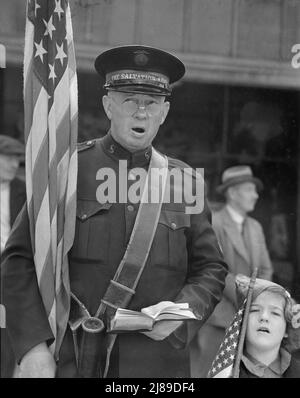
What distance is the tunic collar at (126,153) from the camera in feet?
11.7

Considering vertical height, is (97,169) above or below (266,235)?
above

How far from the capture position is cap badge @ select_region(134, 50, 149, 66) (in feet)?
11.6

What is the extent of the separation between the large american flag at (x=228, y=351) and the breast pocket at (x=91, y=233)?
0.63 m

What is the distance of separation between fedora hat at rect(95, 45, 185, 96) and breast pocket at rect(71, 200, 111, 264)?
536 millimetres

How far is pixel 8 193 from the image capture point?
13.1 ft

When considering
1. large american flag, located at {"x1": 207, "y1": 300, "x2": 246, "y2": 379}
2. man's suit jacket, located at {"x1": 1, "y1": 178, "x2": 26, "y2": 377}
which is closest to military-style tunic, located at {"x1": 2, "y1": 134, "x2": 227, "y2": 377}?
large american flag, located at {"x1": 207, "y1": 300, "x2": 246, "y2": 379}

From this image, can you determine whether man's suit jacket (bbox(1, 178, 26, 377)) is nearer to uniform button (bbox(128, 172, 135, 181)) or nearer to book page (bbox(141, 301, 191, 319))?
uniform button (bbox(128, 172, 135, 181))

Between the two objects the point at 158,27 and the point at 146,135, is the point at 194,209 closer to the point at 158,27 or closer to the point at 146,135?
the point at 146,135

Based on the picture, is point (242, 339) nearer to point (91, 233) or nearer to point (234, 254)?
point (234, 254)

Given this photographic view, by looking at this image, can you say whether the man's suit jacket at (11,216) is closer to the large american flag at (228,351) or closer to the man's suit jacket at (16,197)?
the man's suit jacket at (16,197)

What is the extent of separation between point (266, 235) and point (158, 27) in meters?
1.09

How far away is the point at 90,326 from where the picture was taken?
3.43 m

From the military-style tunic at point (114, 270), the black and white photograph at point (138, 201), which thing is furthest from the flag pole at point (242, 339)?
the military-style tunic at point (114, 270)
